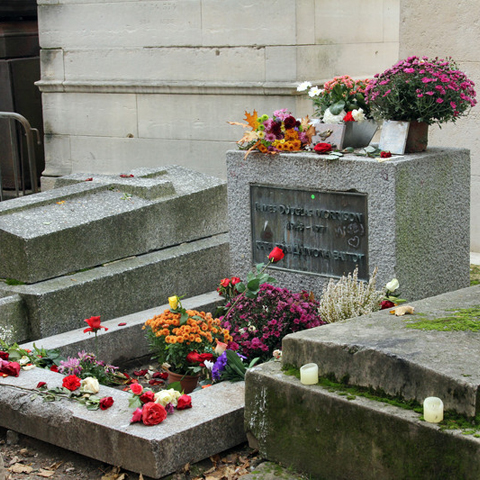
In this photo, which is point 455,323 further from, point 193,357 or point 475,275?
point 475,275

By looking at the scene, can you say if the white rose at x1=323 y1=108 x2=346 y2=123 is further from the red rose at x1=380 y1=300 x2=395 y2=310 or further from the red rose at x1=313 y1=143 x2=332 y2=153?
the red rose at x1=380 y1=300 x2=395 y2=310

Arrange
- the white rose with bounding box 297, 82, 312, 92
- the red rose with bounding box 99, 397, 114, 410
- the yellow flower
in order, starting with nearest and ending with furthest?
the red rose with bounding box 99, 397, 114, 410, the yellow flower, the white rose with bounding box 297, 82, 312, 92

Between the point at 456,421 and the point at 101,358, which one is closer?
the point at 456,421

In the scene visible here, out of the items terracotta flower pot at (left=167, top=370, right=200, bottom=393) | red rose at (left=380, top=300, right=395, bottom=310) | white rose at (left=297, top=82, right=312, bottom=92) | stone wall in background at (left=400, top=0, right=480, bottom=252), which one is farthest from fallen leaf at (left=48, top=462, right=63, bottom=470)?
stone wall in background at (left=400, top=0, right=480, bottom=252)

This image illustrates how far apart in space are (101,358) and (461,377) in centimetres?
288

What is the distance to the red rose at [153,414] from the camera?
14.1 ft

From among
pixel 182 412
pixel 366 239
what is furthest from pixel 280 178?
pixel 182 412

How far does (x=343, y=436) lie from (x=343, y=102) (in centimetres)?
293

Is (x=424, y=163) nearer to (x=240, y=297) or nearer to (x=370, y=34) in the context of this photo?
(x=240, y=297)

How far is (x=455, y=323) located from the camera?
427cm

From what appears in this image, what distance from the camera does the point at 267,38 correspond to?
9.11 meters

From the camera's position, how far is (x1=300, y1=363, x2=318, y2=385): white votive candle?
4129mm

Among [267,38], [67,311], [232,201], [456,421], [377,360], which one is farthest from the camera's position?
[267,38]

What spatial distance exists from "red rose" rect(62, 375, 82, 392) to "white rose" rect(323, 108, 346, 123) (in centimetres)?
268
